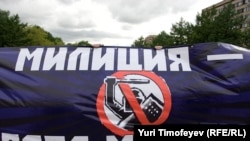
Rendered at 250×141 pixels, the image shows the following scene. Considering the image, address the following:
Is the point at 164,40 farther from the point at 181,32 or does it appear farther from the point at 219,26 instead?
the point at 219,26

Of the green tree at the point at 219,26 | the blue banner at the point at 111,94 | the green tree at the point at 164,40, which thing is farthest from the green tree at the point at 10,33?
the blue banner at the point at 111,94

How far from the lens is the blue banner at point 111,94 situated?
11.3ft

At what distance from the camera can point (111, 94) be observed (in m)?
3.47

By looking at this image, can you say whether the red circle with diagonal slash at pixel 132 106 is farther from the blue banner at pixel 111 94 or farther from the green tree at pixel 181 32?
the green tree at pixel 181 32

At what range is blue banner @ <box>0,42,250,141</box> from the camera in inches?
135

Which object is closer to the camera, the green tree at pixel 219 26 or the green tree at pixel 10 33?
the green tree at pixel 219 26

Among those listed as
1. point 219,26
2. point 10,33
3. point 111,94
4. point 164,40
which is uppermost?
point 10,33

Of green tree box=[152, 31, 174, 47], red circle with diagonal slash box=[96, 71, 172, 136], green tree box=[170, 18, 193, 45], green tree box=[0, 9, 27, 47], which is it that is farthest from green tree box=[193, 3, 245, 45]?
green tree box=[0, 9, 27, 47]

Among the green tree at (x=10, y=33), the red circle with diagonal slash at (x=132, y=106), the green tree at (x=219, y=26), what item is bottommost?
the red circle with diagonal slash at (x=132, y=106)

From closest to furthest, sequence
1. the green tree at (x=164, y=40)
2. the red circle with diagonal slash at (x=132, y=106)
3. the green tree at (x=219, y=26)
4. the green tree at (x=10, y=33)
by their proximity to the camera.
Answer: the red circle with diagonal slash at (x=132, y=106)
the green tree at (x=219, y=26)
the green tree at (x=164, y=40)
the green tree at (x=10, y=33)

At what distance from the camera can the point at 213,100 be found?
138 inches

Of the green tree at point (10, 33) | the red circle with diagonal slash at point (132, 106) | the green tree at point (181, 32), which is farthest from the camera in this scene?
the green tree at point (10, 33)

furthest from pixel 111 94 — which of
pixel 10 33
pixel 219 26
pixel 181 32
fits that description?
pixel 10 33

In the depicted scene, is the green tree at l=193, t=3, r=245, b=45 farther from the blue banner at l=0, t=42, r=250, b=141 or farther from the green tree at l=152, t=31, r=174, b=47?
the blue banner at l=0, t=42, r=250, b=141
